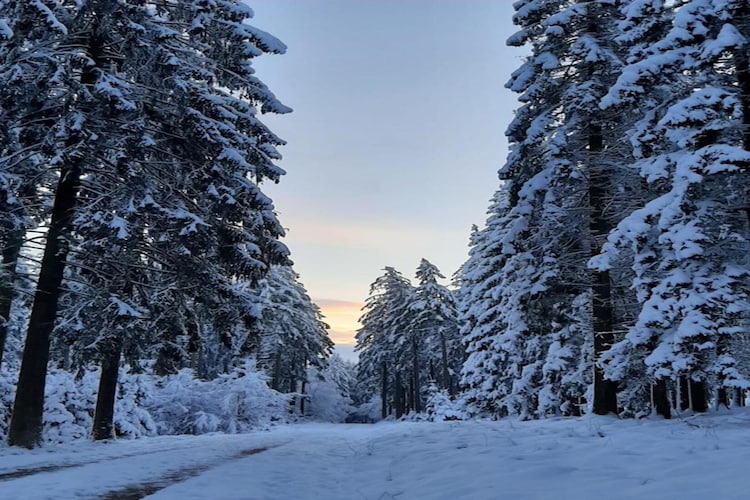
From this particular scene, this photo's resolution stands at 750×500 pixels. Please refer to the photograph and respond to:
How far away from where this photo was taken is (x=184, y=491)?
20.9ft

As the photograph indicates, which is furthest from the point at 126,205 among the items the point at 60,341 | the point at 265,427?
the point at 265,427

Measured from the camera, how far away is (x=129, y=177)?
11.8 meters

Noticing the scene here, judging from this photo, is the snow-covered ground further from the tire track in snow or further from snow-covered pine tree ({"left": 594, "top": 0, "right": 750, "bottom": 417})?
snow-covered pine tree ({"left": 594, "top": 0, "right": 750, "bottom": 417})

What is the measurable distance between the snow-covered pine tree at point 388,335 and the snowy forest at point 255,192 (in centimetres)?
3211

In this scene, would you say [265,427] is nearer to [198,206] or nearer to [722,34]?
[198,206]

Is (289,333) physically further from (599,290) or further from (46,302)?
(599,290)

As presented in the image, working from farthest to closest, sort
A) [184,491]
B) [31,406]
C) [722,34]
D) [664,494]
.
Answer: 1. [31,406]
2. [722,34]
3. [184,491]
4. [664,494]

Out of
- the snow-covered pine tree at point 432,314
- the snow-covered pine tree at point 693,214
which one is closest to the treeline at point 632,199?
the snow-covered pine tree at point 693,214

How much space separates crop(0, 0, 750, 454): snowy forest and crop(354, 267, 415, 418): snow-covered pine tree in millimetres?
32105

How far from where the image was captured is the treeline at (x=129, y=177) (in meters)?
11.0

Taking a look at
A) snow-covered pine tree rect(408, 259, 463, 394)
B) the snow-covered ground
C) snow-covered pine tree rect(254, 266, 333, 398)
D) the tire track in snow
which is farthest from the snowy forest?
snow-covered pine tree rect(408, 259, 463, 394)

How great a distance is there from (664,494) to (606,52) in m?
11.4

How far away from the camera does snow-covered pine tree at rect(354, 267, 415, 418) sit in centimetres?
5078

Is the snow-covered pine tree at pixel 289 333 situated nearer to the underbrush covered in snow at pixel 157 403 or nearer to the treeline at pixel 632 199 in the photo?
the underbrush covered in snow at pixel 157 403
